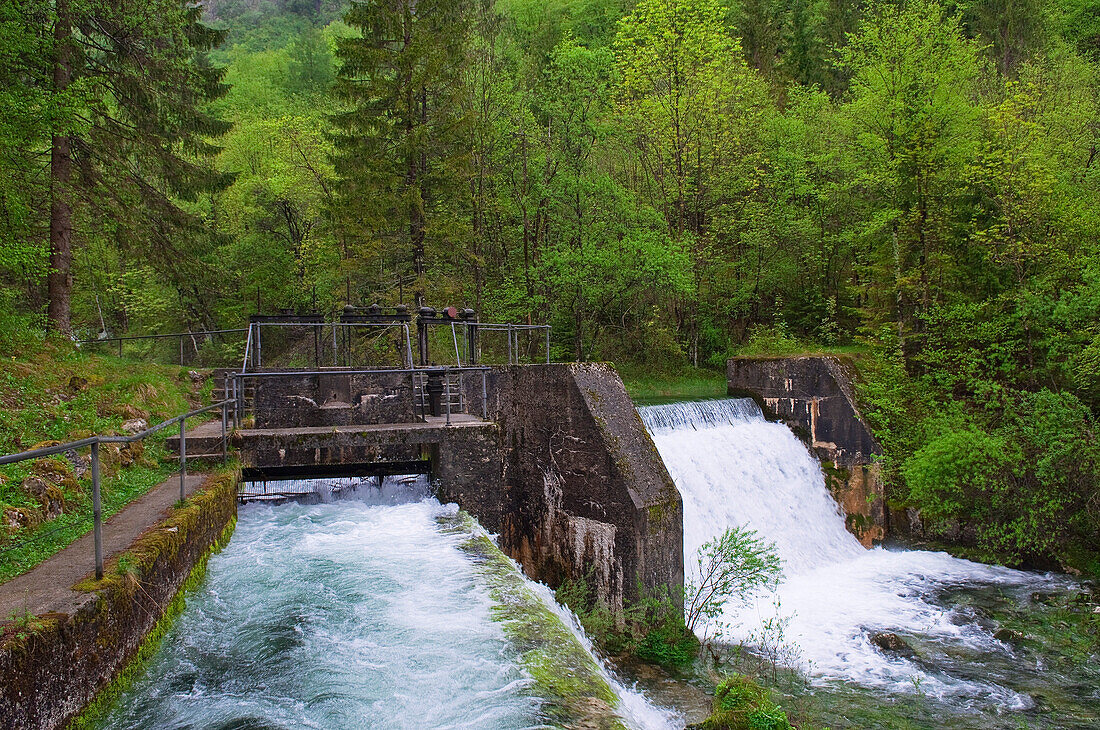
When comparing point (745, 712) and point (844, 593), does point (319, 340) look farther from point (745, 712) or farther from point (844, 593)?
point (745, 712)

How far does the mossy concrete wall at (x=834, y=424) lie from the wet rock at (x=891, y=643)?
518cm

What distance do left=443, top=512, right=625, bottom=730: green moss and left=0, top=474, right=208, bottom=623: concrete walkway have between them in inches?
108

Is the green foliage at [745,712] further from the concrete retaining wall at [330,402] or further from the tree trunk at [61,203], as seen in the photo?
the tree trunk at [61,203]

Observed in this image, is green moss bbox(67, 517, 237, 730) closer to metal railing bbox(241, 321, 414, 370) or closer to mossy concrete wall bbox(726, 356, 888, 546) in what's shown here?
metal railing bbox(241, 321, 414, 370)

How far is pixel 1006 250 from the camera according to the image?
15.8 meters

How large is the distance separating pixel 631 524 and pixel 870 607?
488 centimetres

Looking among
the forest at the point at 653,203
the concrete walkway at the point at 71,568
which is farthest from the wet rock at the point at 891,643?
the concrete walkway at the point at 71,568

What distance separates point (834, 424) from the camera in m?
15.3

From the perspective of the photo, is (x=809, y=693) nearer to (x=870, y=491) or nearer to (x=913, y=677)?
(x=913, y=677)

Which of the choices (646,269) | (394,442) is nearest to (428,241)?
(646,269)

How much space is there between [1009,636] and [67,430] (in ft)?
43.1

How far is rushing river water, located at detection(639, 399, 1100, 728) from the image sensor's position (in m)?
8.47

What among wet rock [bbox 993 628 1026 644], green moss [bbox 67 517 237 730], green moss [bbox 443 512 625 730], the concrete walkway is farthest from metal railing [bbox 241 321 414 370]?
wet rock [bbox 993 628 1026 644]

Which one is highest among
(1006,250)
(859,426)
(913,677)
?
(1006,250)
